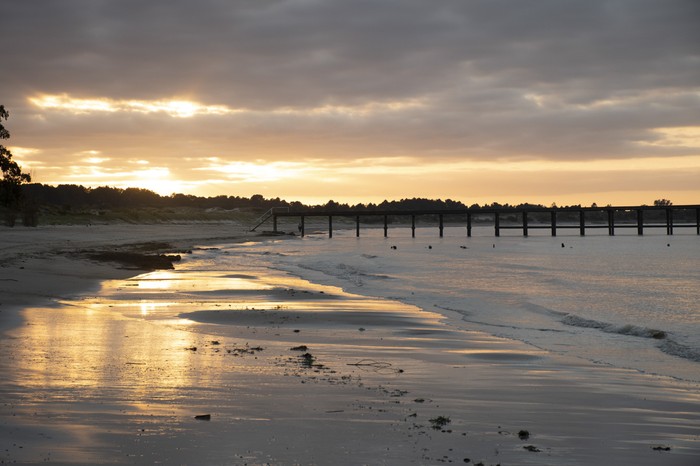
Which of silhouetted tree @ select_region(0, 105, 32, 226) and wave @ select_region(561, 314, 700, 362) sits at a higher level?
silhouetted tree @ select_region(0, 105, 32, 226)

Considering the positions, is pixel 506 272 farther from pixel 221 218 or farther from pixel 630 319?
pixel 221 218

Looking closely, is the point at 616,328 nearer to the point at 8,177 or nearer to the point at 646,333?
the point at 646,333

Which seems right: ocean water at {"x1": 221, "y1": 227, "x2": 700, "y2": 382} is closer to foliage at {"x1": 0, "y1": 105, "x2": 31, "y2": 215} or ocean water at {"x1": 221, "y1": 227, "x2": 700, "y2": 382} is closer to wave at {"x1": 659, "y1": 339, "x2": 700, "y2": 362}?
wave at {"x1": 659, "y1": 339, "x2": 700, "y2": 362}

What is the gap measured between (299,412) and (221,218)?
14603cm

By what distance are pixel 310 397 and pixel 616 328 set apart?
9.95 m

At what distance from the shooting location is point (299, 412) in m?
7.02

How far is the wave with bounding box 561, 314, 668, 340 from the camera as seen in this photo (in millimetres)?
14353

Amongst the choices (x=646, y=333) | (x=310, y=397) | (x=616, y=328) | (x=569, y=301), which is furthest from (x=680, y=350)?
(x=569, y=301)

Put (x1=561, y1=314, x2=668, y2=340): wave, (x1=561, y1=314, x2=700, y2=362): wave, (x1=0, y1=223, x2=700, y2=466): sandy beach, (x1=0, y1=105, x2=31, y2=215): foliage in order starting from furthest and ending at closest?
(x1=0, y1=105, x2=31, y2=215): foliage → (x1=561, y1=314, x2=668, y2=340): wave → (x1=561, y1=314, x2=700, y2=362): wave → (x1=0, y1=223, x2=700, y2=466): sandy beach

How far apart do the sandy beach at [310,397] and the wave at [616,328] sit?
3337 mm

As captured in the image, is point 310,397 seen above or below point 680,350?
above

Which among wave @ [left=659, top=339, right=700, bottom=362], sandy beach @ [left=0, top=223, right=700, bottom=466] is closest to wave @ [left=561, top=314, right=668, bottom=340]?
wave @ [left=659, top=339, right=700, bottom=362]

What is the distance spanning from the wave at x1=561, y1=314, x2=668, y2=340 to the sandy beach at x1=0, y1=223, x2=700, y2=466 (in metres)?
3.34

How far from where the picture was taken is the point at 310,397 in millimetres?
7691
